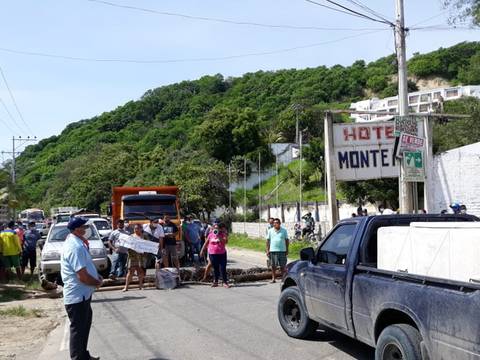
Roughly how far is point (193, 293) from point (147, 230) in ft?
10.0

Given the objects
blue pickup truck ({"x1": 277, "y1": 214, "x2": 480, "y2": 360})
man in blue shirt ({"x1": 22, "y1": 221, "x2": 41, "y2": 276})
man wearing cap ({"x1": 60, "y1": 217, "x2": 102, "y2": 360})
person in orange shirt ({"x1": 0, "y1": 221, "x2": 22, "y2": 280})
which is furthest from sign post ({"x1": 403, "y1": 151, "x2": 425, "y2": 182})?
man in blue shirt ({"x1": 22, "y1": 221, "x2": 41, "y2": 276})

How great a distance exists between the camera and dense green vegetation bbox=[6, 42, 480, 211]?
171ft

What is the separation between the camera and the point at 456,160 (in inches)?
805

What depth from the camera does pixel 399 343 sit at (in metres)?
5.48

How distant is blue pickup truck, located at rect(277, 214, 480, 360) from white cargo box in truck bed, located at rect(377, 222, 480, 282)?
0.20m

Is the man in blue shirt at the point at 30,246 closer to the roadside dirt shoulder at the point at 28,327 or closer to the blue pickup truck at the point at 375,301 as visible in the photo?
the roadside dirt shoulder at the point at 28,327

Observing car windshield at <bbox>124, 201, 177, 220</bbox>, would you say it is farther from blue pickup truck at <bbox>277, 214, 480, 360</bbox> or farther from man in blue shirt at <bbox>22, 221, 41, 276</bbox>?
blue pickup truck at <bbox>277, 214, 480, 360</bbox>

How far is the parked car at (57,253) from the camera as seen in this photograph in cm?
1504

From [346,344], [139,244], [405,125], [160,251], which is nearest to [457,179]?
[405,125]

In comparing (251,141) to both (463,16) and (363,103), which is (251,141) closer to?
(363,103)

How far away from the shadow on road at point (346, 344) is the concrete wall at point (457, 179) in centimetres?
1281

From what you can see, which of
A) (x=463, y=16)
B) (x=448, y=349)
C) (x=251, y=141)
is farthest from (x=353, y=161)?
(x=251, y=141)

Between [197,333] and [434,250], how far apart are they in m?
4.57

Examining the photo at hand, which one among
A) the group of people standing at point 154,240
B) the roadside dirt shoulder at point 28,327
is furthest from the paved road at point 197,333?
the group of people standing at point 154,240
